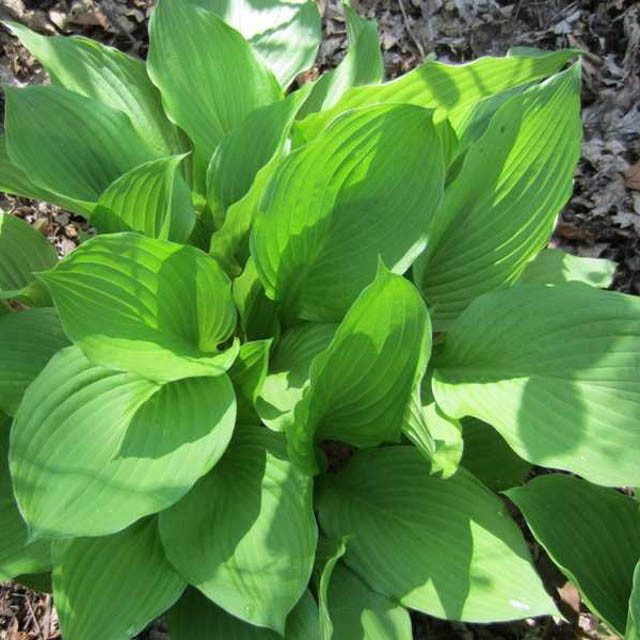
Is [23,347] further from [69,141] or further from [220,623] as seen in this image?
[220,623]

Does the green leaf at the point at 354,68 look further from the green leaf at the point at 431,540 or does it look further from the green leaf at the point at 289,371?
the green leaf at the point at 431,540

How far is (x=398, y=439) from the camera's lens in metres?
1.58

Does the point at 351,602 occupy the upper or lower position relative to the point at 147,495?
lower

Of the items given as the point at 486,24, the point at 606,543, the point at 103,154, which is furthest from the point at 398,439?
the point at 486,24

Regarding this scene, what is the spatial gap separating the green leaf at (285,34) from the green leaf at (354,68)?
0.37ft

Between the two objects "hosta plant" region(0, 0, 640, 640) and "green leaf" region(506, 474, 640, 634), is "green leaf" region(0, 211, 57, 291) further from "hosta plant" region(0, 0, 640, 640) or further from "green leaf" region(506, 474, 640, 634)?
"green leaf" region(506, 474, 640, 634)

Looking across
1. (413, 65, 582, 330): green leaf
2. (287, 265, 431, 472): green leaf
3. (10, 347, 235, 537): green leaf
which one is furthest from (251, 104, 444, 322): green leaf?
(10, 347, 235, 537): green leaf

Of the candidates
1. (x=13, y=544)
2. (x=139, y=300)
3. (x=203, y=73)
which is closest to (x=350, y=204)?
(x=139, y=300)

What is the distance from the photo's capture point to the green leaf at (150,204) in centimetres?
149

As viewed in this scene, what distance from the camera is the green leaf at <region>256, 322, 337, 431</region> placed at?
1.57m

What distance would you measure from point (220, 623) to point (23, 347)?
2.49 ft

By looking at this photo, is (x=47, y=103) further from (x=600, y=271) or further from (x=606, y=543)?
(x=606, y=543)

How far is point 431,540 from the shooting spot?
5.14 ft

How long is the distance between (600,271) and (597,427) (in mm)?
624
